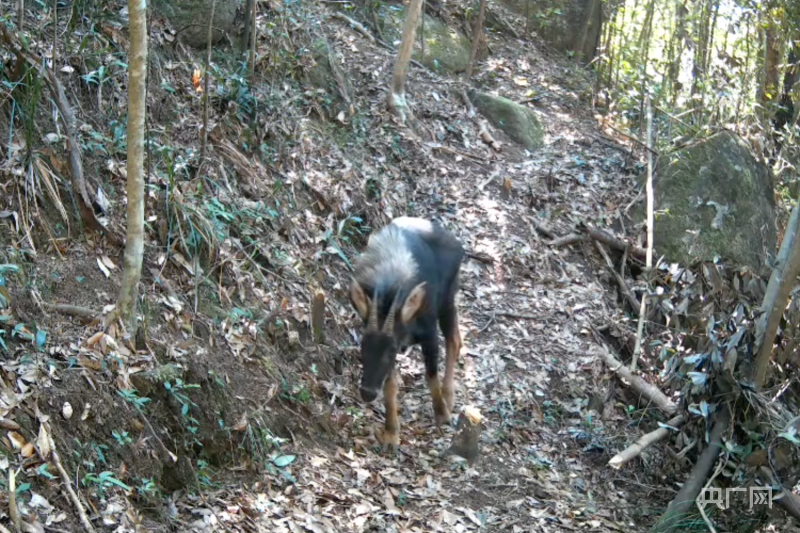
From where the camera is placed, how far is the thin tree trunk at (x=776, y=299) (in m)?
6.23

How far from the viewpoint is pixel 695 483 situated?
653cm

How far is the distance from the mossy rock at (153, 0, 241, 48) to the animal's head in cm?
405

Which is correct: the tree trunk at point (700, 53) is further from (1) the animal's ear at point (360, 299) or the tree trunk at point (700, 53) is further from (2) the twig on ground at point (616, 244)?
(1) the animal's ear at point (360, 299)

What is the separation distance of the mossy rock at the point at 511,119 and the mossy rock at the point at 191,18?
5278 millimetres

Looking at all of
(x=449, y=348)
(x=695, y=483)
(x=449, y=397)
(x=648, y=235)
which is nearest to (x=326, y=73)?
(x=449, y=348)

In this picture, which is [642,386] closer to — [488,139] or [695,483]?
[695,483]

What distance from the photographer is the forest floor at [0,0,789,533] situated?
4.88 metres

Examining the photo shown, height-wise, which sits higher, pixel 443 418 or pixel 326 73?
pixel 326 73

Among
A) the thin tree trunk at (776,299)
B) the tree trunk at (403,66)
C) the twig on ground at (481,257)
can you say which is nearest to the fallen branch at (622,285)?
the twig on ground at (481,257)

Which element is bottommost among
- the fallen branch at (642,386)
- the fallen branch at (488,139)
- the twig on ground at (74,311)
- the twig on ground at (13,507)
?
the fallen branch at (642,386)

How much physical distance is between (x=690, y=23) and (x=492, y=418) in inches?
400

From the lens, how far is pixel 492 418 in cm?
757

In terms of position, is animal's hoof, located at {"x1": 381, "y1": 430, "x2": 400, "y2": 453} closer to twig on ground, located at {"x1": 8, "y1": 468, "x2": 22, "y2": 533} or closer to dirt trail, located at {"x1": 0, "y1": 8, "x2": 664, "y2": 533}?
dirt trail, located at {"x1": 0, "y1": 8, "x2": 664, "y2": 533}

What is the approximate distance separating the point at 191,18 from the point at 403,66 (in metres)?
3.50
